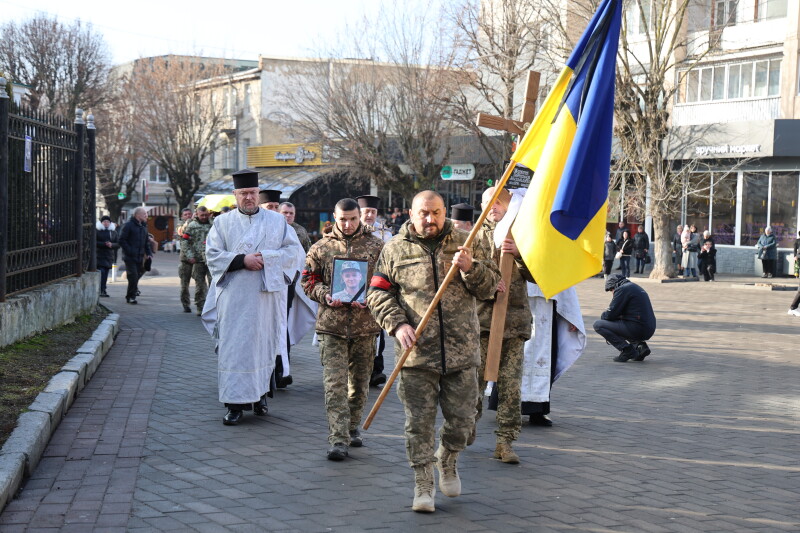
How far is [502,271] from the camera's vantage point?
662 centimetres

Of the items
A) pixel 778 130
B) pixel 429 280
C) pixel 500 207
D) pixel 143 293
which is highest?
pixel 778 130

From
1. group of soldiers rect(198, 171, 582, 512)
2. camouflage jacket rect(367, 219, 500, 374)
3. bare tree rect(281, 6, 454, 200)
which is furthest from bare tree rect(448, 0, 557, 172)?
camouflage jacket rect(367, 219, 500, 374)

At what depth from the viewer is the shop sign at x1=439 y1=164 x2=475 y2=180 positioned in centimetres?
3466

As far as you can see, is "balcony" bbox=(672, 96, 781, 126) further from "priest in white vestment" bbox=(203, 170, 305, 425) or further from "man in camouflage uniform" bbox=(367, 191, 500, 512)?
"man in camouflage uniform" bbox=(367, 191, 500, 512)

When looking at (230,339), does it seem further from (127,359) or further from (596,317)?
(596,317)

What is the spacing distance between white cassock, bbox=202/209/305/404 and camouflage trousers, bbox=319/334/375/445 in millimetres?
958

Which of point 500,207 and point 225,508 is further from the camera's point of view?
point 500,207

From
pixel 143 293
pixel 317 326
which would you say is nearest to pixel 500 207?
pixel 317 326

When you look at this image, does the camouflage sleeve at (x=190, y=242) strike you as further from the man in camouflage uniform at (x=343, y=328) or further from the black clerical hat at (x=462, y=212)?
the black clerical hat at (x=462, y=212)

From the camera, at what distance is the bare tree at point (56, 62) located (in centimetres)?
4206

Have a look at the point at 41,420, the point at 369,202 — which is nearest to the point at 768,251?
the point at 369,202

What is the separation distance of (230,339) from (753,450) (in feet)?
13.6

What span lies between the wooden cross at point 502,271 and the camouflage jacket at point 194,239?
958 cm

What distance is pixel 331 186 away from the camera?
47.0m
